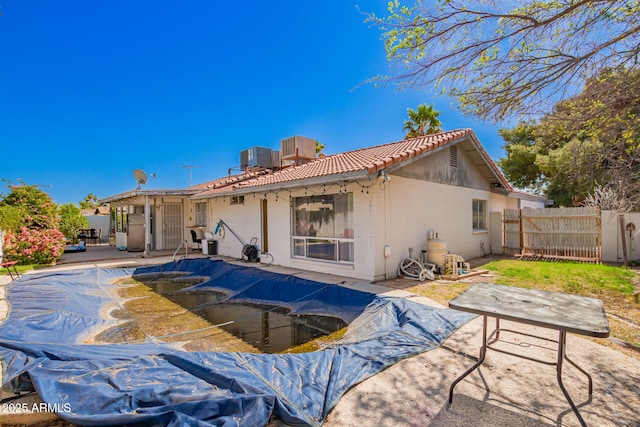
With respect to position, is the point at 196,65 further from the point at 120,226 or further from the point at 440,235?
the point at 440,235

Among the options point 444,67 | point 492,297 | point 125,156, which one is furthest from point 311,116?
point 125,156

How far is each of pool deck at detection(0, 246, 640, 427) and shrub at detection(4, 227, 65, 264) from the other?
11679mm

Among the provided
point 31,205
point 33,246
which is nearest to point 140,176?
point 31,205

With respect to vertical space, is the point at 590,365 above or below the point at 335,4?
below

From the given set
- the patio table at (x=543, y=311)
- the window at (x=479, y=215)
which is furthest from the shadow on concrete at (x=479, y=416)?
the window at (x=479, y=215)

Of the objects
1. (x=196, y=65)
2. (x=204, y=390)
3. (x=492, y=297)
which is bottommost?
(x=204, y=390)

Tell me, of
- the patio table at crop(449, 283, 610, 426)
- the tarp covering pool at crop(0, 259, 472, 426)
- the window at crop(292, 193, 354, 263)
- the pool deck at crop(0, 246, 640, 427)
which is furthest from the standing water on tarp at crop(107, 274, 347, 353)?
the patio table at crop(449, 283, 610, 426)

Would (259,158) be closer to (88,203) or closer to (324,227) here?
(324,227)

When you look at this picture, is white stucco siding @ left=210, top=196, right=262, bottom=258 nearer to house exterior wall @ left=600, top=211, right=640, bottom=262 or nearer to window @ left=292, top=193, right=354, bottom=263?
window @ left=292, top=193, right=354, bottom=263

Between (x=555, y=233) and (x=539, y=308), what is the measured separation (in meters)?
12.1

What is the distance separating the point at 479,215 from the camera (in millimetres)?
13273

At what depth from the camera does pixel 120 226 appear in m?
18.0

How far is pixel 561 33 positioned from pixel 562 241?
10298mm

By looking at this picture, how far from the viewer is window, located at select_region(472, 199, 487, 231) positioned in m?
12.9
